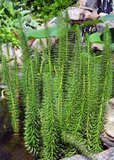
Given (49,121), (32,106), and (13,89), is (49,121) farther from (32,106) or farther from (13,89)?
(13,89)

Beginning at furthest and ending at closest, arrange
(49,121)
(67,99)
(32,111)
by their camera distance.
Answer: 1. (67,99)
2. (32,111)
3. (49,121)

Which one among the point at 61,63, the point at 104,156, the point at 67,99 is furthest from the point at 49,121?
the point at 61,63

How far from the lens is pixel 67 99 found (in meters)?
3.46

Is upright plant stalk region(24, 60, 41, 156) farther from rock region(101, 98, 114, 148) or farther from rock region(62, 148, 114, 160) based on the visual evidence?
rock region(101, 98, 114, 148)

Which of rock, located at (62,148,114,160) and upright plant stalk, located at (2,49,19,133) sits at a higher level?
upright plant stalk, located at (2,49,19,133)

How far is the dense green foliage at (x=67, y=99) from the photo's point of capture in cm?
328

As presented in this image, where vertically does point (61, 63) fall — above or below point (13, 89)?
above

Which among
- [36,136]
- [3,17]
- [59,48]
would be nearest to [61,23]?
[59,48]

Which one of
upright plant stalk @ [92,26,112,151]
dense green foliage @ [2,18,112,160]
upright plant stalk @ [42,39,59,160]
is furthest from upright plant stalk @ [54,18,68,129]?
upright plant stalk @ [92,26,112,151]

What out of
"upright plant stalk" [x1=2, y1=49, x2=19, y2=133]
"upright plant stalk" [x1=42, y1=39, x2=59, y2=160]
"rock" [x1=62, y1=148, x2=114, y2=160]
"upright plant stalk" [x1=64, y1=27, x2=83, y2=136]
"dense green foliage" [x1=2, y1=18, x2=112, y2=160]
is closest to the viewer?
"rock" [x1=62, y1=148, x2=114, y2=160]

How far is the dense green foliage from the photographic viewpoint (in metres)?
3.28

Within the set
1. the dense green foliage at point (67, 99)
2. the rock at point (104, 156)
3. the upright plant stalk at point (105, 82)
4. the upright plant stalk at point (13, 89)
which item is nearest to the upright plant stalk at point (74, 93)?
the dense green foliage at point (67, 99)

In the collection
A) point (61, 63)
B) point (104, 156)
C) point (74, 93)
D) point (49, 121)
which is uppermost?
point (61, 63)

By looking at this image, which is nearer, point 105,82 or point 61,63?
point 105,82
